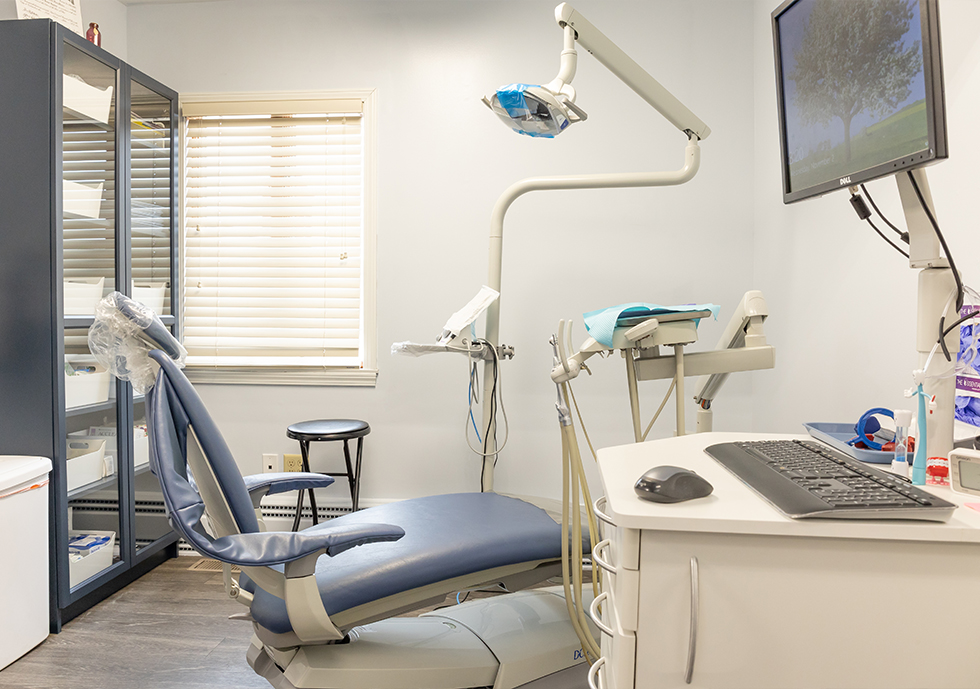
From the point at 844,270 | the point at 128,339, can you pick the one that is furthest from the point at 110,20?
the point at 844,270

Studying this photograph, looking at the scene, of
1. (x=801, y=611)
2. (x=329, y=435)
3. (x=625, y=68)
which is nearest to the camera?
(x=801, y=611)

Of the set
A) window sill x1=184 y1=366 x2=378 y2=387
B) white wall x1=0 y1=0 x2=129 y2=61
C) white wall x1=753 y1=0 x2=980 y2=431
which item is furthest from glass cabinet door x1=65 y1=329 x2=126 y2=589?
white wall x1=753 y1=0 x2=980 y2=431

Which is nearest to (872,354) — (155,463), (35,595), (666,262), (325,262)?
(666,262)

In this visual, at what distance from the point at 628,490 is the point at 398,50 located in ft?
8.51

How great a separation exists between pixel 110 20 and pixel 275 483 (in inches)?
100

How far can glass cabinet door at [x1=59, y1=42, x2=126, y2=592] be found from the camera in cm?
216

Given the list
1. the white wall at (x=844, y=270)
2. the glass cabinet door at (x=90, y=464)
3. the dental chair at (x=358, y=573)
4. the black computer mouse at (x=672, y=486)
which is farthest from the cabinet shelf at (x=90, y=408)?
the white wall at (x=844, y=270)

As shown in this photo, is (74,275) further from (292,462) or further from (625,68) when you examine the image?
(625,68)

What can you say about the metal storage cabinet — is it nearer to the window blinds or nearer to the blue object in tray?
the window blinds

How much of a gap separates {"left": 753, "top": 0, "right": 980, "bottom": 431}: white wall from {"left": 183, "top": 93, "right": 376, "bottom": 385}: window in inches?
68.1

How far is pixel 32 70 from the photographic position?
80.7 inches

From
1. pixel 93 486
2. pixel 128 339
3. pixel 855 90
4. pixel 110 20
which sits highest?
pixel 110 20

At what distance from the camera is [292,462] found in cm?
291

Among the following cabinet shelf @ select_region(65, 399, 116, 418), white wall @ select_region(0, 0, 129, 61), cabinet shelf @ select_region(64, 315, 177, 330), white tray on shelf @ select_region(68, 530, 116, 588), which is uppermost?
white wall @ select_region(0, 0, 129, 61)
